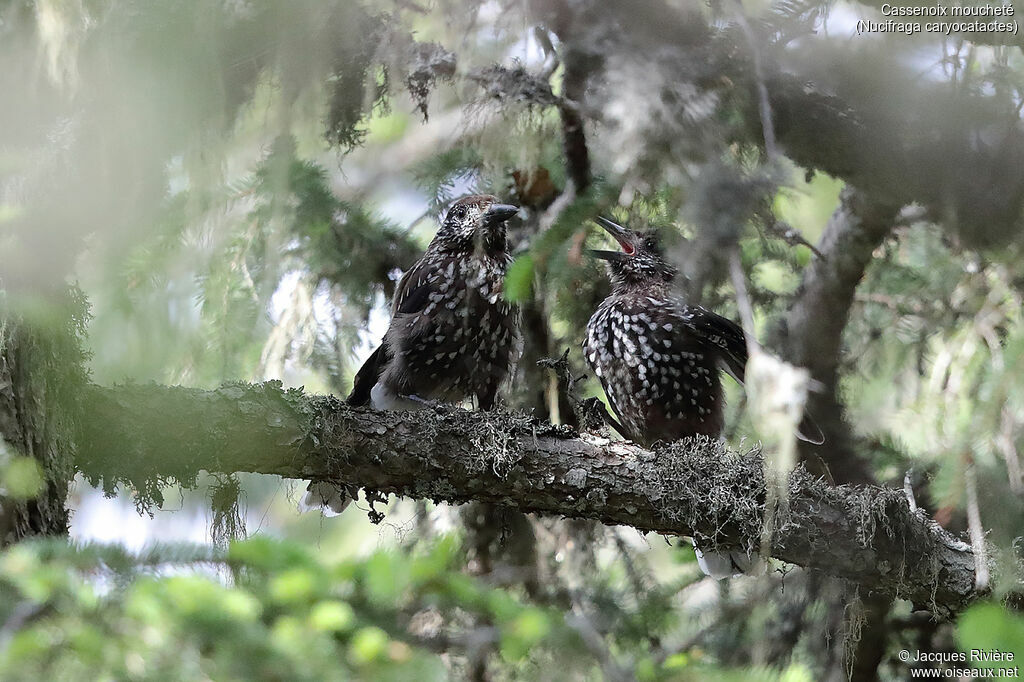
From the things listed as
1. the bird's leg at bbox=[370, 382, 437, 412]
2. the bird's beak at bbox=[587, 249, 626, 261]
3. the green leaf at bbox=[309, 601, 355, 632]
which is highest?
the bird's beak at bbox=[587, 249, 626, 261]

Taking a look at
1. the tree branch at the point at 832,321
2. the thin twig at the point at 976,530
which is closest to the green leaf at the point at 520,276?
the thin twig at the point at 976,530

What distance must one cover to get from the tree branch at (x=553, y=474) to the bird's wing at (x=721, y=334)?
599mm

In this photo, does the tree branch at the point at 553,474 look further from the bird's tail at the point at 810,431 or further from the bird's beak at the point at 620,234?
the bird's beak at the point at 620,234

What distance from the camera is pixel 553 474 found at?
324cm

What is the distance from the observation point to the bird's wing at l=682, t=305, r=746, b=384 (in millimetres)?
3867

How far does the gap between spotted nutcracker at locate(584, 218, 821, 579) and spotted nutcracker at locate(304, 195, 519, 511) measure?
1.57ft

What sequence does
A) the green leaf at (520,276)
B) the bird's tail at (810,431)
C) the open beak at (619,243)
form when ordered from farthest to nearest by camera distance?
the open beak at (619,243) < the bird's tail at (810,431) < the green leaf at (520,276)

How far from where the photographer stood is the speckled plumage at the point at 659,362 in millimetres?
4062

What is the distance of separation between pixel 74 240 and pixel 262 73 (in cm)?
129

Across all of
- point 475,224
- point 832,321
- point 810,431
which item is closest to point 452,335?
point 475,224

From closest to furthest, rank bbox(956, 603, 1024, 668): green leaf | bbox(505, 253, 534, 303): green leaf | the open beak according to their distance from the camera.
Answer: bbox(956, 603, 1024, 668): green leaf < bbox(505, 253, 534, 303): green leaf < the open beak

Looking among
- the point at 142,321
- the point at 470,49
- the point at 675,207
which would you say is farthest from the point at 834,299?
the point at 142,321

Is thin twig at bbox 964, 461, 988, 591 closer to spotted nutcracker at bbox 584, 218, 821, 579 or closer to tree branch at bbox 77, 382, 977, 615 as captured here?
tree branch at bbox 77, 382, 977, 615

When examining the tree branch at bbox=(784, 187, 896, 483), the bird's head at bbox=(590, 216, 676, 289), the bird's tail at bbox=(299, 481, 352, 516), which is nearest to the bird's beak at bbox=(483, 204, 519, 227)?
the bird's head at bbox=(590, 216, 676, 289)
